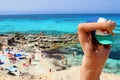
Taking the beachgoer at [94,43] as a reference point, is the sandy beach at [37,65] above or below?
below

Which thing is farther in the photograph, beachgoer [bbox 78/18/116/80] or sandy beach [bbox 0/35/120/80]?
sandy beach [bbox 0/35/120/80]

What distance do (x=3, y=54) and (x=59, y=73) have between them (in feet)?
27.0

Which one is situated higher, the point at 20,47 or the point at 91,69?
the point at 91,69

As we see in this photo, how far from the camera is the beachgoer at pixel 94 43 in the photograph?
2033mm

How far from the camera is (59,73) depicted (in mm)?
15594

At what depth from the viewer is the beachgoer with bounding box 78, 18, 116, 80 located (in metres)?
2.03

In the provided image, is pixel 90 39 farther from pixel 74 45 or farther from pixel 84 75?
pixel 74 45

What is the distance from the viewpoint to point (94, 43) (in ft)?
7.20

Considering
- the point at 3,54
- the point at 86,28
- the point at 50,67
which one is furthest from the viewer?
the point at 3,54

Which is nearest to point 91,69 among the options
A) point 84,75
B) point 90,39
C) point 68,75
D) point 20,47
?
point 84,75

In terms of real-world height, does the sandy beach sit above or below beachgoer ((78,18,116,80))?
below

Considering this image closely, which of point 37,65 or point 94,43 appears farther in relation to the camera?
point 37,65

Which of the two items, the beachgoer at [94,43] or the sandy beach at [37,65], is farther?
the sandy beach at [37,65]

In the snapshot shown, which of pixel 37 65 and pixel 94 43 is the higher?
pixel 94 43
